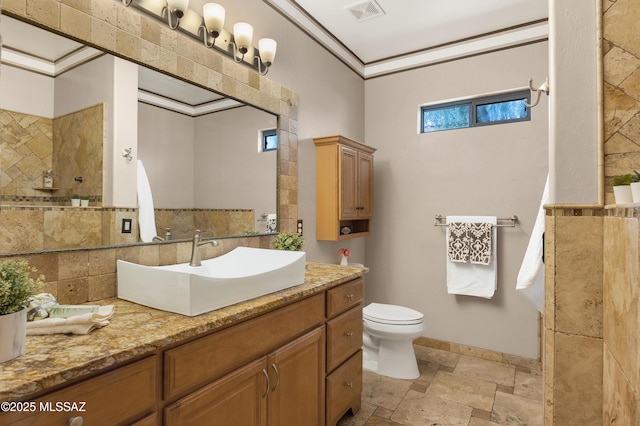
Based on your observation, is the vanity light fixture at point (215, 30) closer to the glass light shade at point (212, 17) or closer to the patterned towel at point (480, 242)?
the glass light shade at point (212, 17)

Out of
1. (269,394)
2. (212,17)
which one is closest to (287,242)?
(269,394)

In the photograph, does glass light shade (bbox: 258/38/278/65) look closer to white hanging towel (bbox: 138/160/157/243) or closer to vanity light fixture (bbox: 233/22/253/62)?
vanity light fixture (bbox: 233/22/253/62)

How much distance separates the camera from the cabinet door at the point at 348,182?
2748 millimetres

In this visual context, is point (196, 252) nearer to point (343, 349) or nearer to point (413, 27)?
point (343, 349)

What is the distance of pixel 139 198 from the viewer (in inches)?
61.4

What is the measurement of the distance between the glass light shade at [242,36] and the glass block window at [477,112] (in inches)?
77.3

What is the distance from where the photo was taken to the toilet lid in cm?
254

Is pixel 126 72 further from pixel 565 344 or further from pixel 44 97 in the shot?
pixel 565 344

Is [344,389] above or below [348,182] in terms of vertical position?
below

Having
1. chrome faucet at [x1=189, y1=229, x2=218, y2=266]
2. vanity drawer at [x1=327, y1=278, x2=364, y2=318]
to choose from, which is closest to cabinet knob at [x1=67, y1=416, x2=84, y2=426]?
chrome faucet at [x1=189, y1=229, x2=218, y2=266]

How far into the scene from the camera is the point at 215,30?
5.88ft

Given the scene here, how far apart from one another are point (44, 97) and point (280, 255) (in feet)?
3.97

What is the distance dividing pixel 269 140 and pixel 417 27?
1659 mm

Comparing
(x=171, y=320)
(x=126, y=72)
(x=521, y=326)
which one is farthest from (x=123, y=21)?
(x=521, y=326)
